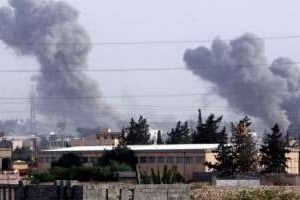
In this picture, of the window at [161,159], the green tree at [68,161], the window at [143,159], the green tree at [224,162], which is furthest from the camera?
the window at [143,159]

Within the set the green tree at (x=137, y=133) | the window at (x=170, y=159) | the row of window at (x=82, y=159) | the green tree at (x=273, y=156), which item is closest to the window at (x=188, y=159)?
the window at (x=170, y=159)

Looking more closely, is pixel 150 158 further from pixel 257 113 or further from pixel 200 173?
pixel 257 113

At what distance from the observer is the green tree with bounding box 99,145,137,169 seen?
93.4 m

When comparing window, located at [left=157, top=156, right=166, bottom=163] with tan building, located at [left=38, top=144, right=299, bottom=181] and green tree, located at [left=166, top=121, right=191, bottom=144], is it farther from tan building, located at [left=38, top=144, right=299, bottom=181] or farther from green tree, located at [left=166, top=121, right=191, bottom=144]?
green tree, located at [left=166, top=121, right=191, bottom=144]

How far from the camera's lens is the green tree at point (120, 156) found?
93375mm

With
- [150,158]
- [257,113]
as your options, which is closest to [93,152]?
[150,158]

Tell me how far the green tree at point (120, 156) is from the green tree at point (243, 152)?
1074 centimetres

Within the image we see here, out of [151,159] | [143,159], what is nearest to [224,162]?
[151,159]

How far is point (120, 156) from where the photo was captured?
9512cm

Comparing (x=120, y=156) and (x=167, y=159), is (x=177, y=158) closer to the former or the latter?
(x=167, y=159)

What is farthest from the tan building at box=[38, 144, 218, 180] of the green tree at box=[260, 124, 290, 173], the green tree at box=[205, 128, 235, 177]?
the green tree at box=[260, 124, 290, 173]

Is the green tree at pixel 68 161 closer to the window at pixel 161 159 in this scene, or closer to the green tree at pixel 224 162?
the window at pixel 161 159

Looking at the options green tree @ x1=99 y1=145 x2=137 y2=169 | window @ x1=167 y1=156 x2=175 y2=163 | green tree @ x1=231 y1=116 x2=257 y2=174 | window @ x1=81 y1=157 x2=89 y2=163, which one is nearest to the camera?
green tree @ x1=231 y1=116 x2=257 y2=174

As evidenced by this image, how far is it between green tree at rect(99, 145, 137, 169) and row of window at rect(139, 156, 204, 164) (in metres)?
2.43
